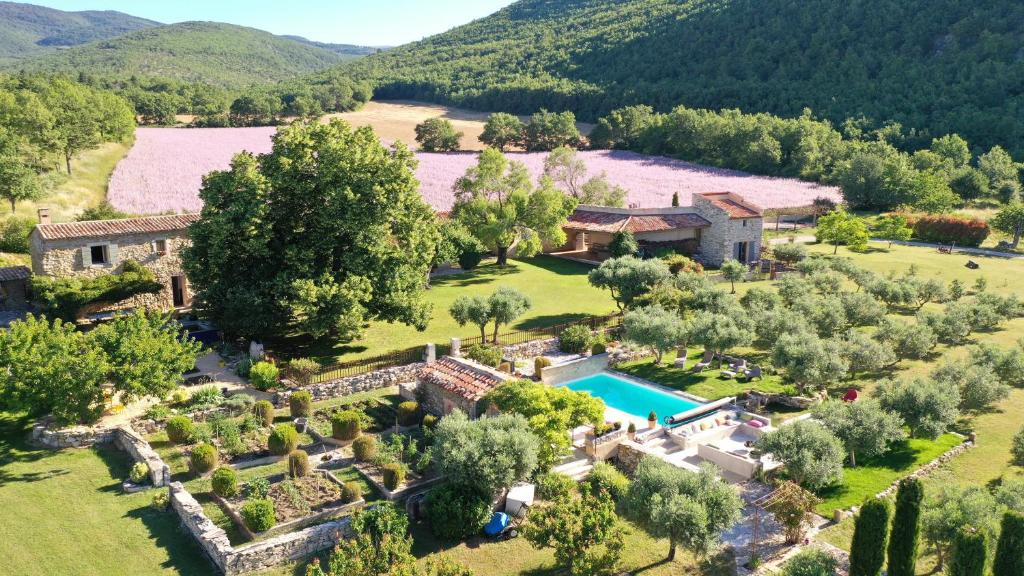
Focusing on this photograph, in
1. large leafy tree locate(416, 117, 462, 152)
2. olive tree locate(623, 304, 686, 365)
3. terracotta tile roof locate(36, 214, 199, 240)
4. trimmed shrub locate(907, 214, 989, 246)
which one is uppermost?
large leafy tree locate(416, 117, 462, 152)

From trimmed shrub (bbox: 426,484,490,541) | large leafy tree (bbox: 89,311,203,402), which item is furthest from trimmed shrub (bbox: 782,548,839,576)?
large leafy tree (bbox: 89,311,203,402)

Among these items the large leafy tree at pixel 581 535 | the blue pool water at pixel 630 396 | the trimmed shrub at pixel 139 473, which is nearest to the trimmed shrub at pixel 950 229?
the blue pool water at pixel 630 396

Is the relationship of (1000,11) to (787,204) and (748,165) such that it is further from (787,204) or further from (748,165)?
(787,204)

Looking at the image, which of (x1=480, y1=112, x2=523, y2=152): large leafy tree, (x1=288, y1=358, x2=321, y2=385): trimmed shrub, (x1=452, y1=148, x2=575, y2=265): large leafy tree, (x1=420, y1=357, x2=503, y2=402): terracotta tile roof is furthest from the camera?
(x1=480, y1=112, x2=523, y2=152): large leafy tree

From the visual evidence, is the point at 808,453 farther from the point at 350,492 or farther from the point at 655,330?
the point at 350,492

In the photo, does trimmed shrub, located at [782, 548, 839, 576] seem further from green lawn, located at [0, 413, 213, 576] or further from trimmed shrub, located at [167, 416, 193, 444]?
trimmed shrub, located at [167, 416, 193, 444]

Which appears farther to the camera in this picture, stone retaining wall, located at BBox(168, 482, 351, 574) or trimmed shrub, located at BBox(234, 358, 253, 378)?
trimmed shrub, located at BBox(234, 358, 253, 378)

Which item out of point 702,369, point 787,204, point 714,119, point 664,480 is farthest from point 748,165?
point 664,480
